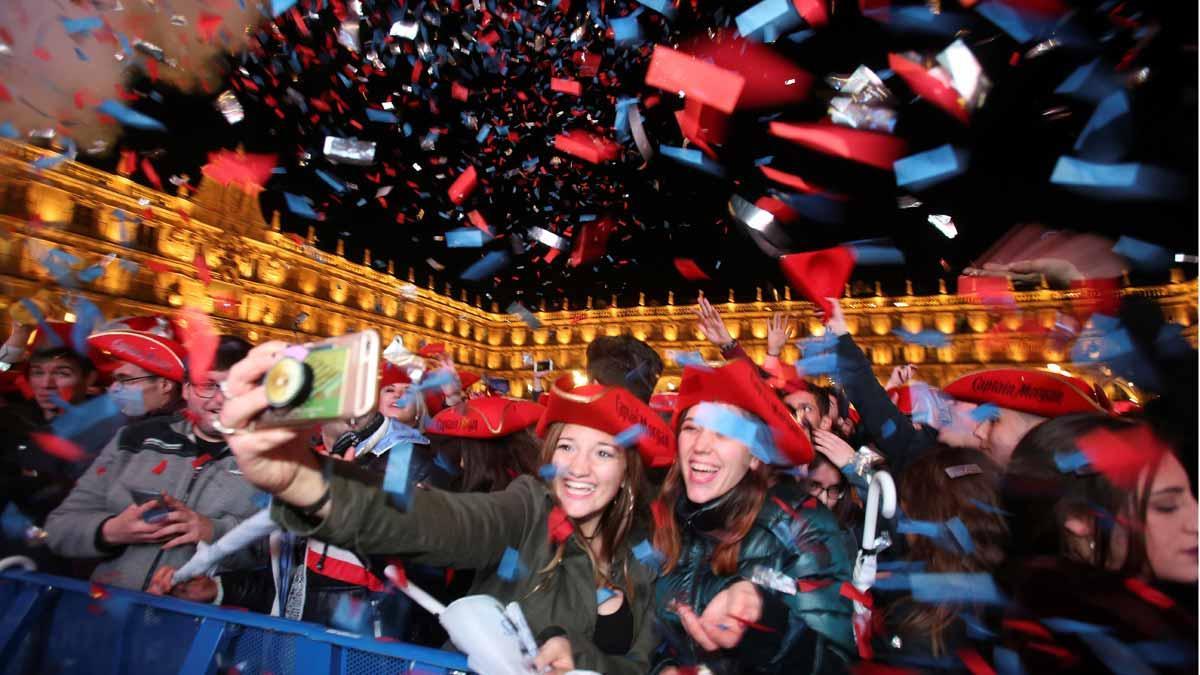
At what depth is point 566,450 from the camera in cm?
268

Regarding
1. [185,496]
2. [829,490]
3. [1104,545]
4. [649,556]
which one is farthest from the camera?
[829,490]

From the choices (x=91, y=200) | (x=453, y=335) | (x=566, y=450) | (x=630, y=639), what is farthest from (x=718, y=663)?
(x=453, y=335)

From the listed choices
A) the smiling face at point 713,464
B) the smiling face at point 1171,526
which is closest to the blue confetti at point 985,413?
the smiling face at point 1171,526

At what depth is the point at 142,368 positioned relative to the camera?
4.67 metres

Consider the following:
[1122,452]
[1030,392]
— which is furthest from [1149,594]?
[1030,392]

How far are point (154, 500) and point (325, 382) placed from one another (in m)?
3.11

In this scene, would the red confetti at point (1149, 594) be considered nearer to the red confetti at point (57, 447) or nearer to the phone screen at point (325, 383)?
the phone screen at point (325, 383)

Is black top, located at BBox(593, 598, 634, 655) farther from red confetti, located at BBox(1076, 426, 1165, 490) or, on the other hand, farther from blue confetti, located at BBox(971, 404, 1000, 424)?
blue confetti, located at BBox(971, 404, 1000, 424)

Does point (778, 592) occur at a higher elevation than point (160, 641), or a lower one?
higher

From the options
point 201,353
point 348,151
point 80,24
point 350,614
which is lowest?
point 350,614

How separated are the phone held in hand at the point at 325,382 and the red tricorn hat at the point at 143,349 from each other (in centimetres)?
413

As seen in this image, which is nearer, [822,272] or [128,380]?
[822,272]

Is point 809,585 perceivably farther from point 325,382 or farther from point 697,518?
point 325,382

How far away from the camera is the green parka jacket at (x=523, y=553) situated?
184cm
